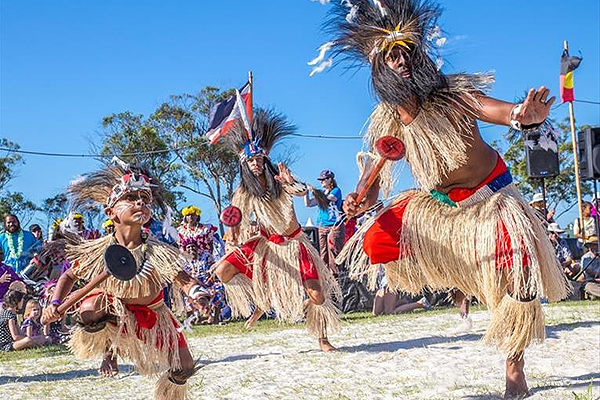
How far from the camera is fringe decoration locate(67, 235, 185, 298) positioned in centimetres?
345

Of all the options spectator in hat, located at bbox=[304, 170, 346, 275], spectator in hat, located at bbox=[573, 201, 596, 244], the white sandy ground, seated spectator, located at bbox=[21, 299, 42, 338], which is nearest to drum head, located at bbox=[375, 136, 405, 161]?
the white sandy ground

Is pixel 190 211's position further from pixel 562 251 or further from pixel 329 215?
pixel 562 251

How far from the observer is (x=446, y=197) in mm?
3451

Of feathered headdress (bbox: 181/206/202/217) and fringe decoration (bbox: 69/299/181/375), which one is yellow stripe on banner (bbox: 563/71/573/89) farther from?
fringe decoration (bbox: 69/299/181/375)

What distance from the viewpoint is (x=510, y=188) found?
11.1 feet

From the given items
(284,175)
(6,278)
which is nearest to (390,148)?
(284,175)

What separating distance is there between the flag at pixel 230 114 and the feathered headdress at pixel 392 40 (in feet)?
6.98

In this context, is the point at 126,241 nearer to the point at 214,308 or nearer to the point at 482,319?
the point at 482,319

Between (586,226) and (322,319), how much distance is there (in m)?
6.04

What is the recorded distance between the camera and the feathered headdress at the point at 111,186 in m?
3.60

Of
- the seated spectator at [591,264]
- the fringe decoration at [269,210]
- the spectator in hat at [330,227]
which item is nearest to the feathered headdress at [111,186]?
the fringe decoration at [269,210]

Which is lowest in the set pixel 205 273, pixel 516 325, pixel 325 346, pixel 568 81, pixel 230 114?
pixel 325 346

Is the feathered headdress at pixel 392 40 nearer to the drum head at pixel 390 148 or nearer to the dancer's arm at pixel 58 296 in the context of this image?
the drum head at pixel 390 148

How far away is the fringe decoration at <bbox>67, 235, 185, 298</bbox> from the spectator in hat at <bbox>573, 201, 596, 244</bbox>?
24.4 ft
